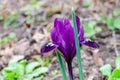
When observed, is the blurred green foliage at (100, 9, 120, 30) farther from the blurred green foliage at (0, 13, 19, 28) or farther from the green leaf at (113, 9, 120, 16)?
the blurred green foliage at (0, 13, 19, 28)

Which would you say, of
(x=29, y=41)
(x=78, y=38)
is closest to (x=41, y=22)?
(x=29, y=41)

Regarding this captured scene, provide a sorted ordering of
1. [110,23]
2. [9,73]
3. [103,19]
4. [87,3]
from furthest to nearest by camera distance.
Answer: [87,3]
[103,19]
[110,23]
[9,73]

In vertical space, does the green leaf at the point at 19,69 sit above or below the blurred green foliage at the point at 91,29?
above

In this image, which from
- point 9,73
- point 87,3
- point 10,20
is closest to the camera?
point 9,73

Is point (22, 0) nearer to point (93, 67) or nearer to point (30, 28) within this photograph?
point (30, 28)

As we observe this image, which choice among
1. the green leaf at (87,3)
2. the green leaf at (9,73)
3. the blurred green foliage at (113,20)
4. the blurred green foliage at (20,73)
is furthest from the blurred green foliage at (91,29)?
the green leaf at (9,73)

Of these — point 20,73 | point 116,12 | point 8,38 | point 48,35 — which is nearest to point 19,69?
point 20,73

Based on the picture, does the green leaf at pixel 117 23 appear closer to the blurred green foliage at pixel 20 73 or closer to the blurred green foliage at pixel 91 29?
the blurred green foliage at pixel 91 29

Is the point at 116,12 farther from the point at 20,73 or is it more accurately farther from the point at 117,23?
the point at 20,73

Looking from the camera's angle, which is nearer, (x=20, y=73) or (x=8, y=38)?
(x=20, y=73)

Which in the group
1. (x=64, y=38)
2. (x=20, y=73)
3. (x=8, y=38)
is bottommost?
(x=8, y=38)

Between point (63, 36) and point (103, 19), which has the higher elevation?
point (63, 36)
